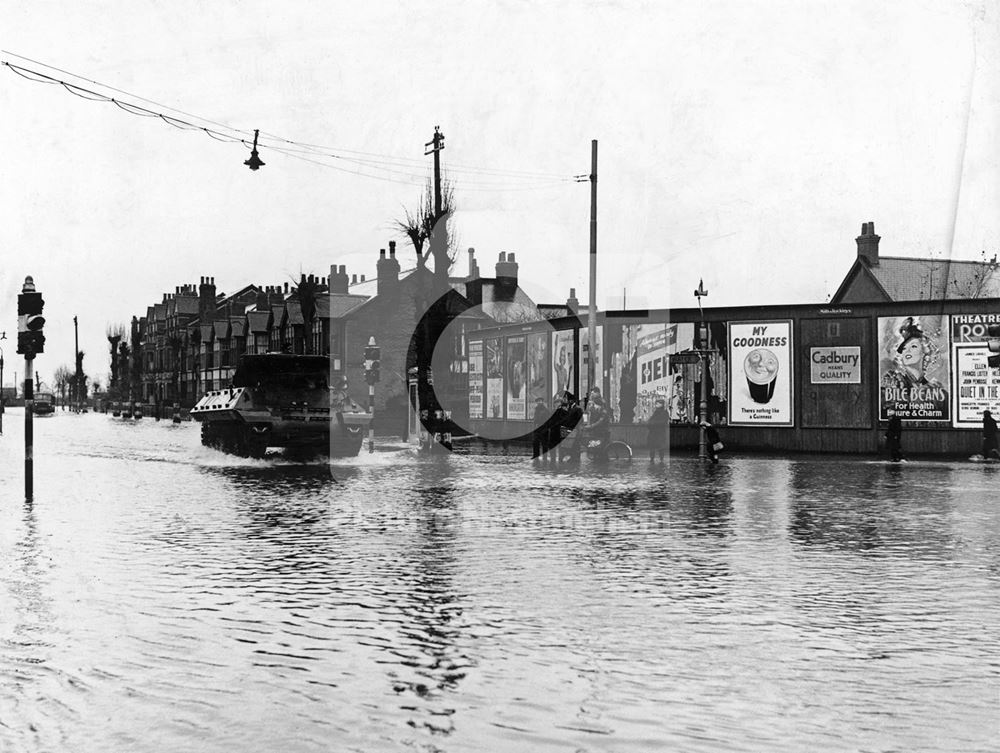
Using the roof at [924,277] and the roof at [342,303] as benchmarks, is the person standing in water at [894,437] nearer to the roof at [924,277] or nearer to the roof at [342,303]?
the roof at [924,277]

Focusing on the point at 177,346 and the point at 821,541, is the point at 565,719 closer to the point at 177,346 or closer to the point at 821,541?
the point at 821,541

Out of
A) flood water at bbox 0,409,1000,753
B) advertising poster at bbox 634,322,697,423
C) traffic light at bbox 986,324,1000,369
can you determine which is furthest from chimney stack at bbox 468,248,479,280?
flood water at bbox 0,409,1000,753

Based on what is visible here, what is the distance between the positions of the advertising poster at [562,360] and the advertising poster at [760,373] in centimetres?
568

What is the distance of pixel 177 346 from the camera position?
100 meters

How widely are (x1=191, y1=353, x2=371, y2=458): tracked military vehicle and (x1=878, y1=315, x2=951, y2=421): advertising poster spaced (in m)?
13.8

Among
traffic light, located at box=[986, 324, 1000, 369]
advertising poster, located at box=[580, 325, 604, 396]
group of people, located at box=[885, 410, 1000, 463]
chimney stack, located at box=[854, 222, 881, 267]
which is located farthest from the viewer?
chimney stack, located at box=[854, 222, 881, 267]

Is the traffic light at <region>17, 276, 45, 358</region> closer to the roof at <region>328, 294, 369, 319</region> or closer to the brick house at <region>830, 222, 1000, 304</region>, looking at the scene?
the brick house at <region>830, 222, 1000, 304</region>

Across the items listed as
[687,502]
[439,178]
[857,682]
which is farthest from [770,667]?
[439,178]

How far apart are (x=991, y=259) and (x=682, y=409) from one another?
112 feet

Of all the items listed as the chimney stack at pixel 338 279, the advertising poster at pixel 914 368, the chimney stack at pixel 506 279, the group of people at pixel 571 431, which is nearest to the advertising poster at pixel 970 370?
the advertising poster at pixel 914 368

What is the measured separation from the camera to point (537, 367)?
3859cm

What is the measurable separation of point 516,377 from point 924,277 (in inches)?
1088

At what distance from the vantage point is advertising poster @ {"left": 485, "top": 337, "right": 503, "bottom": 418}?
40.6 metres

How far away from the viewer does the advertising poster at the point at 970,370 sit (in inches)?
1186
